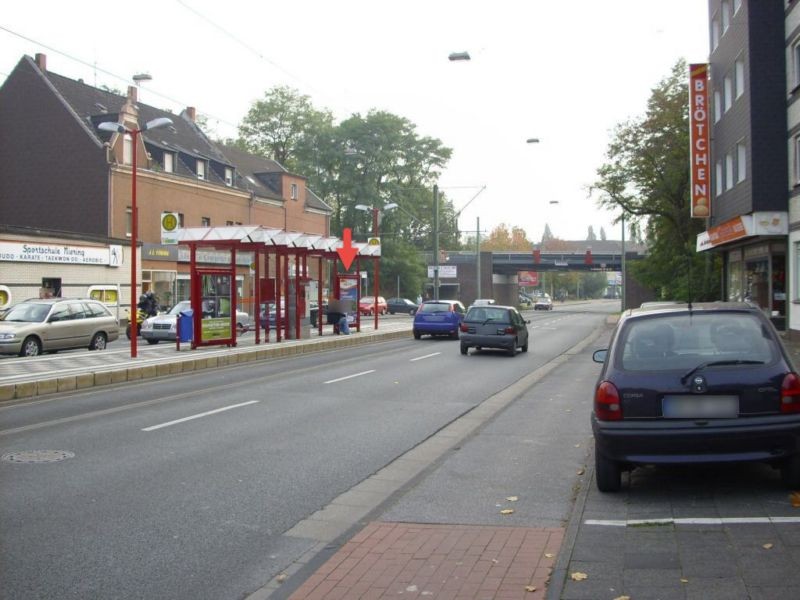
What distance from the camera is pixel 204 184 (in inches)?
1909

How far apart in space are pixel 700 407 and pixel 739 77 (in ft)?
85.0

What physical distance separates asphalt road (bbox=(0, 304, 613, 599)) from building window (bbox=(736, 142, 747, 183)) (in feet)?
52.6

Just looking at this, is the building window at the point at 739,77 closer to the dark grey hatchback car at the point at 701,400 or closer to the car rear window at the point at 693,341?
the car rear window at the point at 693,341

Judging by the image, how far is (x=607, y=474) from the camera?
648cm

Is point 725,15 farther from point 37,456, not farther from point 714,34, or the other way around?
point 37,456

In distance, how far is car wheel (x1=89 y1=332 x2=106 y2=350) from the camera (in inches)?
930

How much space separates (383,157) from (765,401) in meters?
63.1

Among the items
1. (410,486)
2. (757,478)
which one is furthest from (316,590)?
(757,478)

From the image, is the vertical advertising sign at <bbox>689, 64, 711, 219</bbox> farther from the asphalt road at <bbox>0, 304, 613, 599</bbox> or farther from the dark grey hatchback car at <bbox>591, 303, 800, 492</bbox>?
the dark grey hatchback car at <bbox>591, 303, 800, 492</bbox>

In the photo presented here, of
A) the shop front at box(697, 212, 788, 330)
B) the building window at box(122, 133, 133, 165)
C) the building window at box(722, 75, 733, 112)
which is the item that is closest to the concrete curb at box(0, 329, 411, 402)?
the shop front at box(697, 212, 788, 330)

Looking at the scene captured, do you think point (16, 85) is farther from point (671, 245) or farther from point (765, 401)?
point (765, 401)

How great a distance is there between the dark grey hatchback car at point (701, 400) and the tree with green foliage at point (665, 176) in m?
31.3

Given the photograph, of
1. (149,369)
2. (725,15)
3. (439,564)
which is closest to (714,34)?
(725,15)

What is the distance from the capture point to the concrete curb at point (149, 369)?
13680 mm
